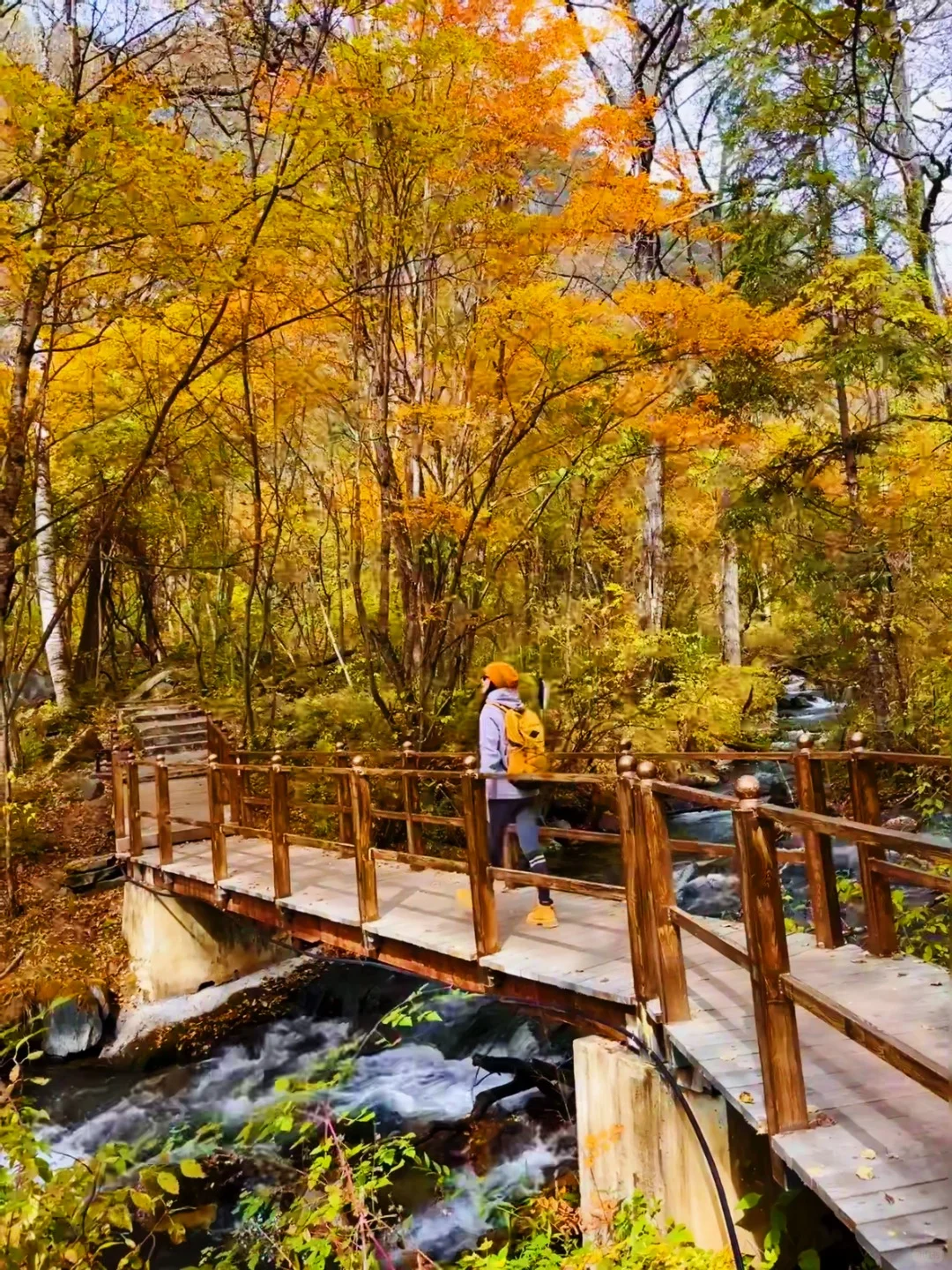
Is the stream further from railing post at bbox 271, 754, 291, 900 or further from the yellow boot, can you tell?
railing post at bbox 271, 754, 291, 900

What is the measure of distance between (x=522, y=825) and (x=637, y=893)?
180cm

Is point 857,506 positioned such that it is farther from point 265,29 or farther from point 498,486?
point 265,29

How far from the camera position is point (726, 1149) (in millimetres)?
3580

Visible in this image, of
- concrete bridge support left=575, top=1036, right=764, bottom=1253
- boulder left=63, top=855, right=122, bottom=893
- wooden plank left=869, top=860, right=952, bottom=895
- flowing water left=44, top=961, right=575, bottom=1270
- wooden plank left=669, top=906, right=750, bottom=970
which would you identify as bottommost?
flowing water left=44, top=961, right=575, bottom=1270

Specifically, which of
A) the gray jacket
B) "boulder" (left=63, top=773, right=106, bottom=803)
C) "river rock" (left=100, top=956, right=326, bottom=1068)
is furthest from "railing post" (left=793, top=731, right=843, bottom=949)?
"boulder" (left=63, top=773, right=106, bottom=803)

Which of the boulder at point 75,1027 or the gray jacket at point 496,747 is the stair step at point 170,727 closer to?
the boulder at point 75,1027

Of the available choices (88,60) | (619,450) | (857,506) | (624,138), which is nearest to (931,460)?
(857,506)

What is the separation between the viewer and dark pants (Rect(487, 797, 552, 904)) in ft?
19.7

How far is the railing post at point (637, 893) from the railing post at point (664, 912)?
0.31 ft

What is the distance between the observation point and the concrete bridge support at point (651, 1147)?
3.58 metres

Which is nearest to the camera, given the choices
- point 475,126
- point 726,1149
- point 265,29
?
point 726,1149

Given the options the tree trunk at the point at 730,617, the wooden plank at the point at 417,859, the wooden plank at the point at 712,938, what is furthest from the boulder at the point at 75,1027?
the tree trunk at the point at 730,617

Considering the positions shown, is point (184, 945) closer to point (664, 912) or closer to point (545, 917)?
point (545, 917)

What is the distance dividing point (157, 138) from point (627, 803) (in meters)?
6.13
